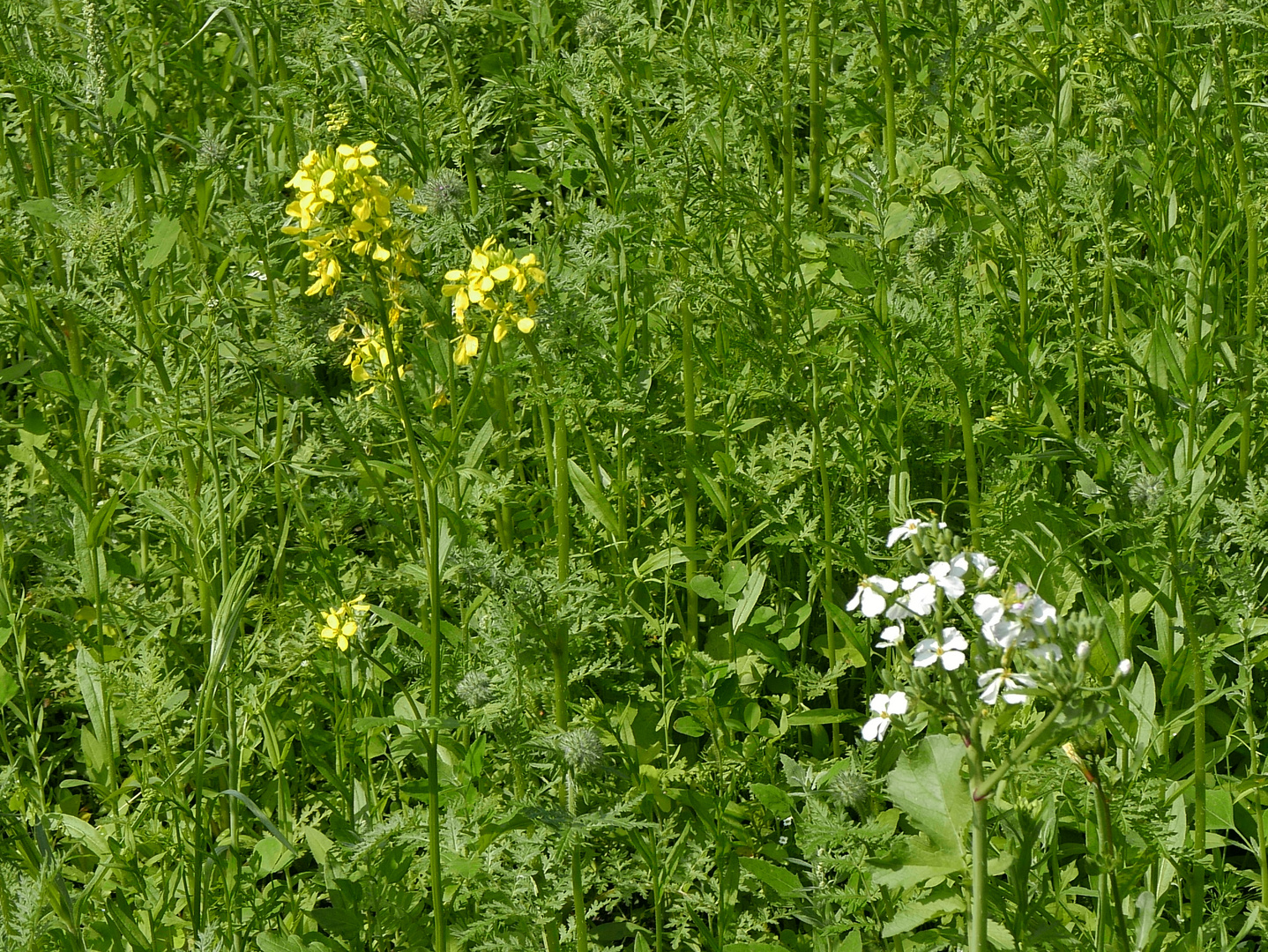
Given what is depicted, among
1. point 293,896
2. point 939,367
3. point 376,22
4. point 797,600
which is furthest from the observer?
point 376,22

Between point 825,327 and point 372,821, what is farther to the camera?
point 825,327

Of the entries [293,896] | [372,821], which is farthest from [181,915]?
[372,821]

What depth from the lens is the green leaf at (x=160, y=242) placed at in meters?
3.07

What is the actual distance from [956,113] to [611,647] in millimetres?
1500

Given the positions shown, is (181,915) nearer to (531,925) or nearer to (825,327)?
(531,925)

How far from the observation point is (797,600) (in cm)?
272

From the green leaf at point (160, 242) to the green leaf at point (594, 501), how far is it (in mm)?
1190

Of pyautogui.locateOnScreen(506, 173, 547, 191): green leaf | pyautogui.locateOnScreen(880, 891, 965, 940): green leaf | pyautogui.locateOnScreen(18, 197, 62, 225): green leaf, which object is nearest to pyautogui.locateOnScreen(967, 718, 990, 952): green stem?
pyautogui.locateOnScreen(880, 891, 965, 940): green leaf

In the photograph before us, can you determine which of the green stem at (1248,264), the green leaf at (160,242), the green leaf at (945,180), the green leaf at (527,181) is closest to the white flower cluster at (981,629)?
the green stem at (1248,264)

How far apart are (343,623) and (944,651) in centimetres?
129

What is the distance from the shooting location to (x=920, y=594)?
4.62 feet

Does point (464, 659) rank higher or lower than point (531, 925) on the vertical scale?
higher

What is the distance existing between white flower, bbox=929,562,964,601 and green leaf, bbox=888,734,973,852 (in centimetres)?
26

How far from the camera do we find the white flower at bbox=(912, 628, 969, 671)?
134 centimetres
